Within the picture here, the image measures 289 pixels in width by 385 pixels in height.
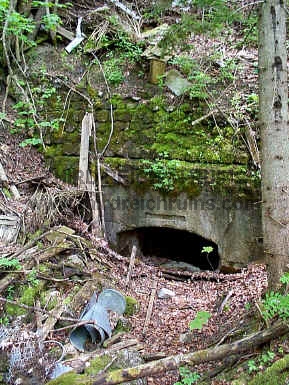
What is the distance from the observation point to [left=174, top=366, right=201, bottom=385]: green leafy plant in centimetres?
328

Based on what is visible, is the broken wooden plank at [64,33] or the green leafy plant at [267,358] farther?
the broken wooden plank at [64,33]

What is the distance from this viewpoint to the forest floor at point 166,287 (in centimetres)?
402

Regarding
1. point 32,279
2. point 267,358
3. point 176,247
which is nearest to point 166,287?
point 32,279

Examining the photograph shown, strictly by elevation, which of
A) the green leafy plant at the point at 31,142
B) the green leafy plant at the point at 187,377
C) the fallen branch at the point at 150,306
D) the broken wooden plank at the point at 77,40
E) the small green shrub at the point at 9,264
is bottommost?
the green leafy plant at the point at 187,377

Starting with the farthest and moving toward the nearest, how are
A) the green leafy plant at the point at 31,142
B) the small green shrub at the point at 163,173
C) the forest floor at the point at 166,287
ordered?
the green leafy plant at the point at 31,142 < the small green shrub at the point at 163,173 < the forest floor at the point at 166,287

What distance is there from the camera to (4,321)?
425 cm

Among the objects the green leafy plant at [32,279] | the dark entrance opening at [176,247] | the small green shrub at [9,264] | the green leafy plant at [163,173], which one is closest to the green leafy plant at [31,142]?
the green leafy plant at [163,173]

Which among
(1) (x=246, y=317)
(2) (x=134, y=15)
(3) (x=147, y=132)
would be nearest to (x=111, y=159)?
(3) (x=147, y=132)

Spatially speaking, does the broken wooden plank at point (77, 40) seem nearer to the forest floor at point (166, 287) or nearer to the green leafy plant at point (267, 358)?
the forest floor at point (166, 287)

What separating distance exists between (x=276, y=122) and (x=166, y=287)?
11.1 ft

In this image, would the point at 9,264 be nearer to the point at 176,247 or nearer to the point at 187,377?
the point at 187,377

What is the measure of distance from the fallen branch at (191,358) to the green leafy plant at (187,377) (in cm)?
27

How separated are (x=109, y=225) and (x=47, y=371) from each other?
3.51m

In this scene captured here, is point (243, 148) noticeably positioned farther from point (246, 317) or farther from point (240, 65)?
point (246, 317)
